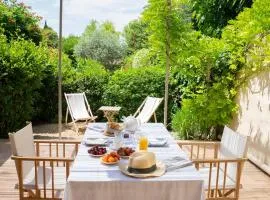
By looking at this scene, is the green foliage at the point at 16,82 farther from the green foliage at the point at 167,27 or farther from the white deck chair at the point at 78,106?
the green foliage at the point at 167,27

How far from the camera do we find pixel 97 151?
2.98 m

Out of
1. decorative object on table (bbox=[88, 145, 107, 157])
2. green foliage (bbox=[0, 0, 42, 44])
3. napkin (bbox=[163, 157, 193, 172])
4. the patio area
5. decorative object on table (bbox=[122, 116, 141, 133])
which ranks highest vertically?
green foliage (bbox=[0, 0, 42, 44])

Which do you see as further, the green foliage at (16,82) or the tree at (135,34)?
the tree at (135,34)

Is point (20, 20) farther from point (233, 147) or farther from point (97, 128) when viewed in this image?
point (233, 147)

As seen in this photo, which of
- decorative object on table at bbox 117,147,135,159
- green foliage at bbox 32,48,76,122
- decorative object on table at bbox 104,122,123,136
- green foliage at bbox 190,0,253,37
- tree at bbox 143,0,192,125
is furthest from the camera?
green foliage at bbox 190,0,253,37

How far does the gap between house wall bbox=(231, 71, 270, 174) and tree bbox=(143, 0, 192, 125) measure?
141 cm

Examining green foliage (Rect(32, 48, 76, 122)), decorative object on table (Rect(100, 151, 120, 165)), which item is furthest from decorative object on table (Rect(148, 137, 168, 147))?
green foliage (Rect(32, 48, 76, 122))

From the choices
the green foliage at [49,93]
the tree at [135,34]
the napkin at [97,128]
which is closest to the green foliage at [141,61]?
the green foliage at [49,93]

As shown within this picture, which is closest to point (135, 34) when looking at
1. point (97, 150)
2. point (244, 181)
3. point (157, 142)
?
point (244, 181)

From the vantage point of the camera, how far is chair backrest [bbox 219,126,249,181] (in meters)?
3.17

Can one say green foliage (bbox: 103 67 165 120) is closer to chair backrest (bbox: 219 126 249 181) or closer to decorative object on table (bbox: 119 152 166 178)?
chair backrest (bbox: 219 126 249 181)

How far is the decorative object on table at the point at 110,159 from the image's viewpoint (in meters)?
Answer: 2.73

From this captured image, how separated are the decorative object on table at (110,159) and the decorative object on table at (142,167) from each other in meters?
0.13

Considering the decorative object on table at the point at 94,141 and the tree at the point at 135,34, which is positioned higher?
the tree at the point at 135,34
